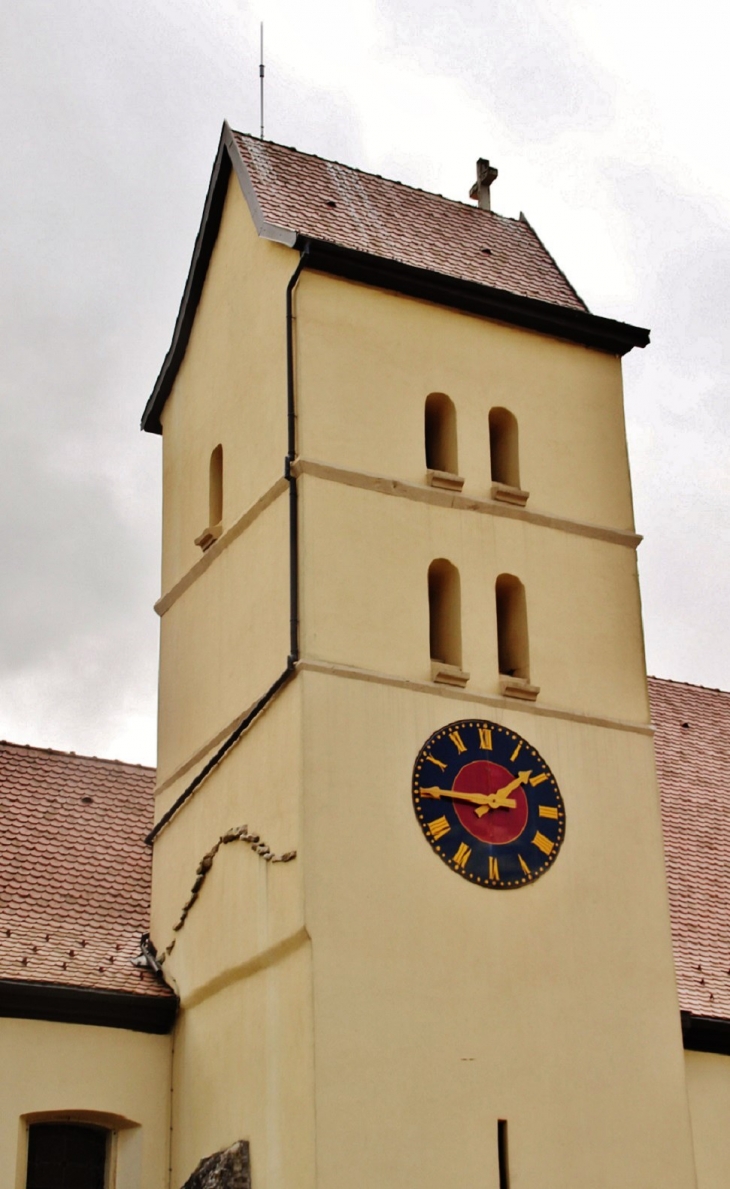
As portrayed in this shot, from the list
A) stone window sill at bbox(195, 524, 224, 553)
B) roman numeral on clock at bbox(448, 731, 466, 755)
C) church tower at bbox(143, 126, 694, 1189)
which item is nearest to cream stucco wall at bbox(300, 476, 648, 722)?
church tower at bbox(143, 126, 694, 1189)

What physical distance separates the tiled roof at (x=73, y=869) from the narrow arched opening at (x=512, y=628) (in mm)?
5503

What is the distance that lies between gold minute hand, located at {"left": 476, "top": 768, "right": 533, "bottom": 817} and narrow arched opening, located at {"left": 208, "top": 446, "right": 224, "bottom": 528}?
213 inches

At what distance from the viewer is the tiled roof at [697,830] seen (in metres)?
25.2

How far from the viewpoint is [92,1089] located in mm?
23859

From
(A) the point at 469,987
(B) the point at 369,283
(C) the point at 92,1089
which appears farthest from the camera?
(B) the point at 369,283

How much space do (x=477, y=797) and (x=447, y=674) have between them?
1.41m

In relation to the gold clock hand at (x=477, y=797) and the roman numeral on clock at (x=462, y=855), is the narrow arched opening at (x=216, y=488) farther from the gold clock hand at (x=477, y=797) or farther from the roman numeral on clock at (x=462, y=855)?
the roman numeral on clock at (x=462, y=855)

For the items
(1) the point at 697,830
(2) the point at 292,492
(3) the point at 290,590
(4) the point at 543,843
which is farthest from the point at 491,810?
(1) the point at 697,830

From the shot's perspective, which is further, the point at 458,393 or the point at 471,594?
the point at 458,393

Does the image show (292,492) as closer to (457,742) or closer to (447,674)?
(447,674)

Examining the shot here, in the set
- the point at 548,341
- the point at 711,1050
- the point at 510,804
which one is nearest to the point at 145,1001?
the point at 510,804

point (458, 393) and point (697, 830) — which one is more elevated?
point (458, 393)

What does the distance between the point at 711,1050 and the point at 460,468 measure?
23.9 ft

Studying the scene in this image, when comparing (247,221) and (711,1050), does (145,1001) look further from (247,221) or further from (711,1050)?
(247,221)
